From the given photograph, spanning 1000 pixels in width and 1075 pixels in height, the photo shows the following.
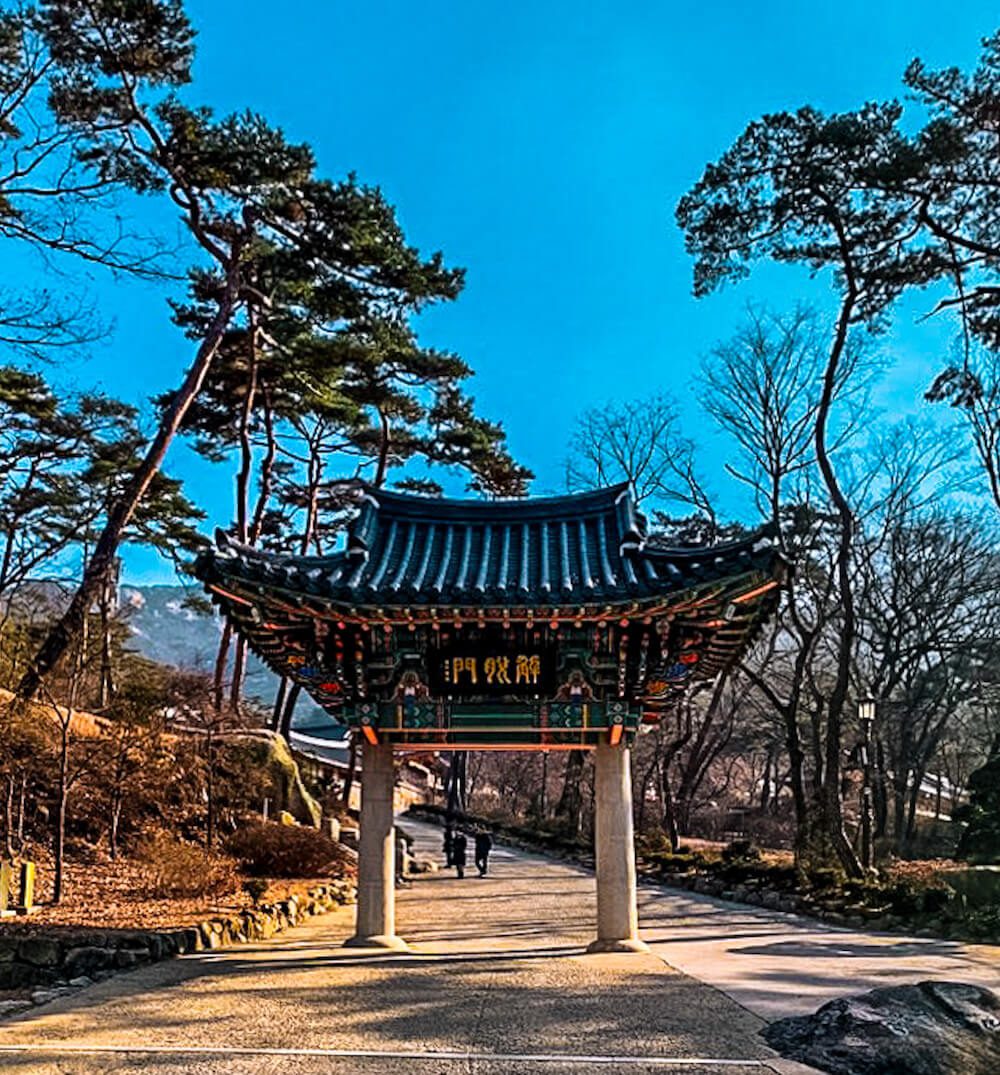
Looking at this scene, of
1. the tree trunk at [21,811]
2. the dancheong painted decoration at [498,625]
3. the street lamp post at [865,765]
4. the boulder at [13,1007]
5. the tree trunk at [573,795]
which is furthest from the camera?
the tree trunk at [573,795]

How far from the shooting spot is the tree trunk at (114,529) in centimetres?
1410

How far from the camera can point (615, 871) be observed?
32.0 ft

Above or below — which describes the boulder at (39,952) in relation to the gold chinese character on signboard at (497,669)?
below

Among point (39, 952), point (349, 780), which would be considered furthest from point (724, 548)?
point (349, 780)

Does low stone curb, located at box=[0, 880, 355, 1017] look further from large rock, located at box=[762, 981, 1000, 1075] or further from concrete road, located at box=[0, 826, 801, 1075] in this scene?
large rock, located at box=[762, 981, 1000, 1075]

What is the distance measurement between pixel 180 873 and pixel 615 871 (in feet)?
21.0

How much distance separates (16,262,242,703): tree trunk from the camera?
14.1m

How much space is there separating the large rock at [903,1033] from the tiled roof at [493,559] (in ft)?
12.3

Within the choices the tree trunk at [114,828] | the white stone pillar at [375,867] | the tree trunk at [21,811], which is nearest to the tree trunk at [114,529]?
the tree trunk at [21,811]

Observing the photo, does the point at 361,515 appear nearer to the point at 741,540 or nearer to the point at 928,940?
the point at 741,540

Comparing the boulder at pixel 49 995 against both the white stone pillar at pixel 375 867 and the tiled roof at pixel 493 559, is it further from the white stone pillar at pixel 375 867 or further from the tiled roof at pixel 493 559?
the tiled roof at pixel 493 559

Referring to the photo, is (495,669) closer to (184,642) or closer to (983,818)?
(983,818)

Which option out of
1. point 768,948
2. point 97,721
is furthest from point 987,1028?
point 97,721

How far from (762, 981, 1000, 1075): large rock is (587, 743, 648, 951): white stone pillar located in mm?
3495
